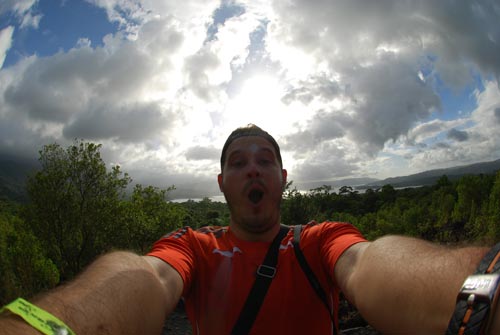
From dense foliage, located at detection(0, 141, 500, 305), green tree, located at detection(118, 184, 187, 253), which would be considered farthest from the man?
green tree, located at detection(118, 184, 187, 253)

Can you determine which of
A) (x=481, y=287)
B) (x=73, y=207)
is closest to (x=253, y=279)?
(x=481, y=287)

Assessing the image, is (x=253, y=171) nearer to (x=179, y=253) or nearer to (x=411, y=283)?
(x=179, y=253)

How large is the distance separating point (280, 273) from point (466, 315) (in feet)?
5.02

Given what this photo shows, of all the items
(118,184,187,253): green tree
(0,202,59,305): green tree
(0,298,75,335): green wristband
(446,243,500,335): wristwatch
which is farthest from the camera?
(118,184,187,253): green tree

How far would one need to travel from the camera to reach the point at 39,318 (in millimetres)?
1115

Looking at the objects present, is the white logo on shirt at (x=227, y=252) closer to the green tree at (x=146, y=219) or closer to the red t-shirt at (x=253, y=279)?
the red t-shirt at (x=253, y=279)

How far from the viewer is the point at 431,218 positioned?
122ft

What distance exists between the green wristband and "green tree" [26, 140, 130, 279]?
25487mm

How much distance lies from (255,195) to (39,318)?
216cm

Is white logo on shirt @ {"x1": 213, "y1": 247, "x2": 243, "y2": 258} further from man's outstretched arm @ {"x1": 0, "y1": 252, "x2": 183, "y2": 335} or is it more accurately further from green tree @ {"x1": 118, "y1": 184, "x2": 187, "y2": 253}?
green tree @ {"x1": 118, "y1": 184, "x2": 187, "y2": 253}

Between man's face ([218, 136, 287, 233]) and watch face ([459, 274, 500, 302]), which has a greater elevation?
man's face ([218, 136, 287, 233])

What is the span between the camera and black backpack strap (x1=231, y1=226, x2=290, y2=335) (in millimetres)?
2088

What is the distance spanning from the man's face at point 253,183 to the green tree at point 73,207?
24063 mm

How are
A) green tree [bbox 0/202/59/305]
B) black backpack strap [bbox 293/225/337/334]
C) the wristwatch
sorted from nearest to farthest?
the wristwatch < black backpack strap [bbox 293/225/337/334] < green tree [bbox 0/202/59/305]
